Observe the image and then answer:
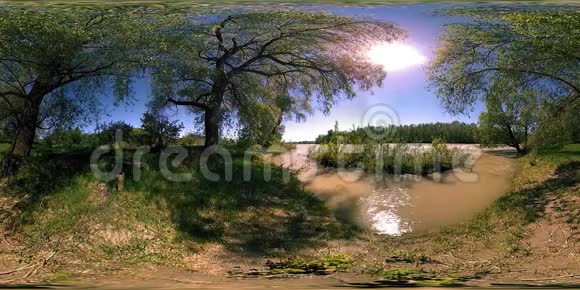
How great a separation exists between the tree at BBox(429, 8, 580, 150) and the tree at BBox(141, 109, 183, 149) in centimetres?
132

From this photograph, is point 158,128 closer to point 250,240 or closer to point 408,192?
point 250,240

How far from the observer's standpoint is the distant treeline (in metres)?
2.26

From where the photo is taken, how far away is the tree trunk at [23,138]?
255cm

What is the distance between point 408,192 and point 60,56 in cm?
198

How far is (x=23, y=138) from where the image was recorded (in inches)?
103

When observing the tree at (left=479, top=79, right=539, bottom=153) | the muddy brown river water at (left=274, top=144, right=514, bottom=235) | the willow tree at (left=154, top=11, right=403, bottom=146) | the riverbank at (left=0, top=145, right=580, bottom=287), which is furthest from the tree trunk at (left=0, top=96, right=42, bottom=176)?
the tree at (left=479, top=79, right=539, bottom=153)

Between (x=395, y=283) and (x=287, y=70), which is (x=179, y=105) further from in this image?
(x=395, y=283)

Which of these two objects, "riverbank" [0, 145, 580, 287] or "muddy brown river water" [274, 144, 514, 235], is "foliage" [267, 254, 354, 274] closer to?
"riverbank" [0, 145, 580, 287]

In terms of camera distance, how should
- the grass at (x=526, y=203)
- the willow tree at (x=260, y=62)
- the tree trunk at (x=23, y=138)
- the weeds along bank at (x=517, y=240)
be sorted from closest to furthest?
the weeds along bank at (x=517, y=240), the willow tree at (x=260, y=62), the grass at (x=526, y=203), the tree trunk at (x=23, y=138)

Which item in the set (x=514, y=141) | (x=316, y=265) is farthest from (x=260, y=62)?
(x=514, y=141)

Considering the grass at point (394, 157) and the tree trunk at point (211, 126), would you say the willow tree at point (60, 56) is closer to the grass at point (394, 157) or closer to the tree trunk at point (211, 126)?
the tree trunk at point (211, 126)

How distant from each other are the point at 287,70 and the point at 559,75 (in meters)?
1.49

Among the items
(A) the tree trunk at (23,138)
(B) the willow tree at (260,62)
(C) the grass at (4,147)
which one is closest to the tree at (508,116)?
(B) the willow tree at (260,62)

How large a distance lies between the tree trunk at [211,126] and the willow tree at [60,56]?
0.42 meters
